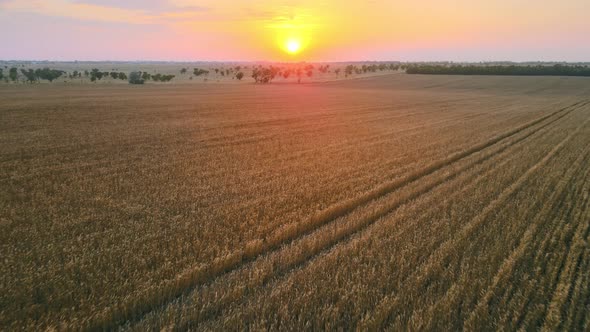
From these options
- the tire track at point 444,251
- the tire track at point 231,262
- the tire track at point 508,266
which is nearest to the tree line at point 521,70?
the tire track at point 444,251

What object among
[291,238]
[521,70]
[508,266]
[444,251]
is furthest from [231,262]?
[521,70]

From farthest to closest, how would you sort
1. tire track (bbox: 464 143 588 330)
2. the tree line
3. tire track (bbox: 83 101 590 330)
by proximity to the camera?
1. the tree line
2. tire track (bbox: 464 143 588 330)
3. tire track (bbox: 83 101 590 330)

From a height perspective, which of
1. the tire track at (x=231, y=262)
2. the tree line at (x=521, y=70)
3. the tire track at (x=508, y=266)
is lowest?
the tire track at (x=508, y=266)

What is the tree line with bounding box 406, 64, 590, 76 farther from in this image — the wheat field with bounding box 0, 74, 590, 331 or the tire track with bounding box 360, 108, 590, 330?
the tire track with bounding box 360, 108, 590, 330

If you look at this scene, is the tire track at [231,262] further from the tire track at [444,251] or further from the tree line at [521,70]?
the tree line at [521,70]

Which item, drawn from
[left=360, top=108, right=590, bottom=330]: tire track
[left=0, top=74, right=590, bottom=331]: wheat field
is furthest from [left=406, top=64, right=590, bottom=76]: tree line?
[left=360, top=108, right=590, bottom=330]: tire track

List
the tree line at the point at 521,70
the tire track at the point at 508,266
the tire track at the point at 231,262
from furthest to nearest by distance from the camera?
the tree line at the point at 521,70, the tire track at the point at 508,266, the tire track at the point at 231,262

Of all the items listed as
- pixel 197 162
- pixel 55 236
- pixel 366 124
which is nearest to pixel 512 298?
pixel 55 236

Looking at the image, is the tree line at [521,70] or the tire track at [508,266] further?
the tree line at [521,70]

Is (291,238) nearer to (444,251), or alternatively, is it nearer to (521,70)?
(444,251)
